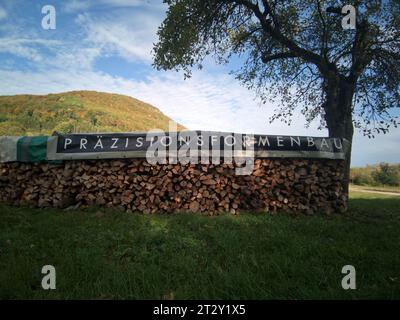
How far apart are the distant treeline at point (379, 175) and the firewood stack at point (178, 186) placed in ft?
77.7

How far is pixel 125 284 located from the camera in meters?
3.07

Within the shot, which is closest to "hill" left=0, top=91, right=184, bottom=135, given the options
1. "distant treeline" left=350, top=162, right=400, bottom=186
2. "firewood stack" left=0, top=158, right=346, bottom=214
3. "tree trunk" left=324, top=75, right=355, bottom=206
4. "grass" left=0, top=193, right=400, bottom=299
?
"firewood stack" left=0, top=158, right=346, bottom=214

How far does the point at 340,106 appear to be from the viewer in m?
9.65

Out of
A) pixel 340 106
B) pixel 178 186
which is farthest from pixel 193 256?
pixel 340 106

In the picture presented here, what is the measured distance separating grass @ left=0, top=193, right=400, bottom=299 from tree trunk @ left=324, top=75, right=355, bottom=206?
4.36m

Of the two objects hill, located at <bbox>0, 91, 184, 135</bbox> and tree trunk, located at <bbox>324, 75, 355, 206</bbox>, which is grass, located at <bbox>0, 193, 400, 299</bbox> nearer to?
tree trunk, located at <bbox>324, 75, 355, 206</bbox>


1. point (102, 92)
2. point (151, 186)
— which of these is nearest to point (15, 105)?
point (102, 92)

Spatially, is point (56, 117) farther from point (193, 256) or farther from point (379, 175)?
point (379, 175)

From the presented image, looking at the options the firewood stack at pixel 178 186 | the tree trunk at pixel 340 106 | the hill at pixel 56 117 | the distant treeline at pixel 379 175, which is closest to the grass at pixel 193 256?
the firewood stack at pixel 178 186

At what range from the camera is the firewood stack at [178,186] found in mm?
6836

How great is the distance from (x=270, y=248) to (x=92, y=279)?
2783mm

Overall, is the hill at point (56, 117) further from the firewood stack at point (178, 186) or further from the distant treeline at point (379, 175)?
the distant treeline at point (379, 175)

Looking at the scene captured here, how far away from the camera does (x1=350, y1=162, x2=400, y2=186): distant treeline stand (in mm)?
25641
